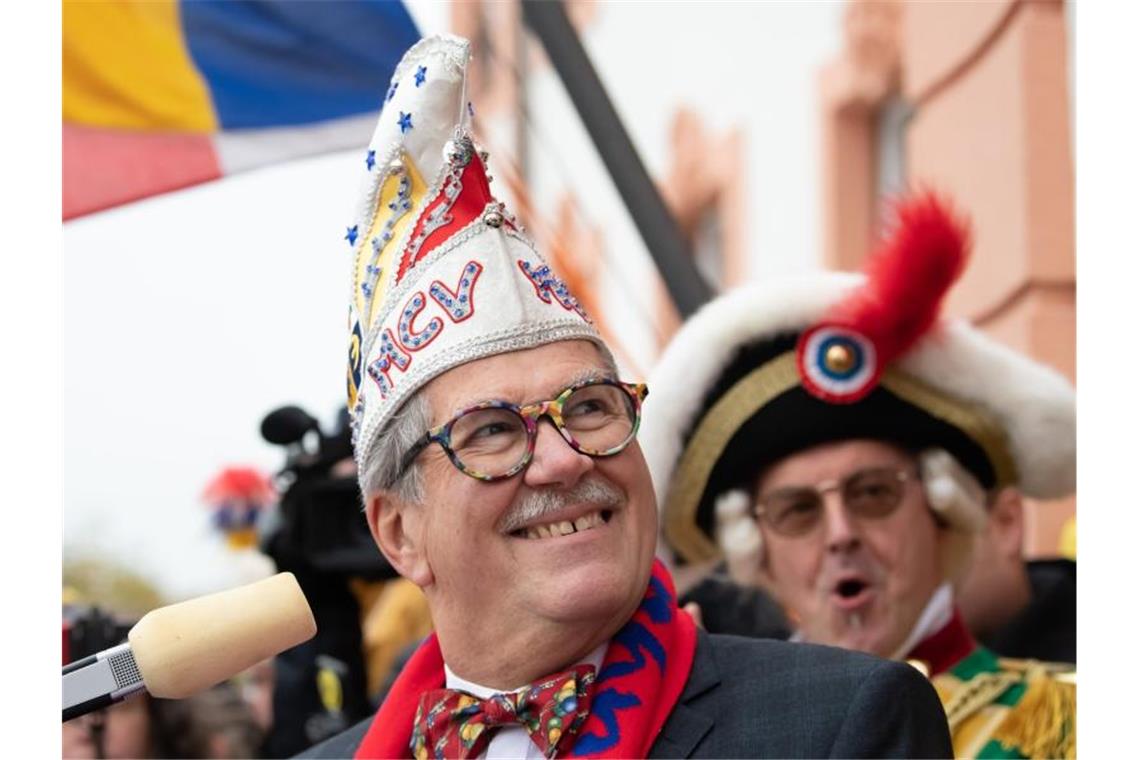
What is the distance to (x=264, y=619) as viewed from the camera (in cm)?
218

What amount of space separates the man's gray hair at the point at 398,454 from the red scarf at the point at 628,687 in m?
0.31

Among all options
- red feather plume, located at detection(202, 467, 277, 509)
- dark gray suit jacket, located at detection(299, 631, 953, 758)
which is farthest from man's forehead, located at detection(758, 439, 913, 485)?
red feather plume, located at detection(202, 467, 277, 509)

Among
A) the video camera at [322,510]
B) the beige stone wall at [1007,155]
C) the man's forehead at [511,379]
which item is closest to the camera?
the man's forehead at [511,379]

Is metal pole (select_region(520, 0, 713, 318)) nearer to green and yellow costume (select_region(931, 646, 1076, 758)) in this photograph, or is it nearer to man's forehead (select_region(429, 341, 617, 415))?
green and yellow costume (select_region(931, 646, 1076, 758))

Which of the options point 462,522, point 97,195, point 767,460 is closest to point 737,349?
point 767,460

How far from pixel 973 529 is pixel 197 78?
3342 mm

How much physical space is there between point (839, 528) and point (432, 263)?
148 centimetres

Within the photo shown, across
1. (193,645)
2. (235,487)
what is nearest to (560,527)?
(193,645)

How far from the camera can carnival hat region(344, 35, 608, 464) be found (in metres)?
2.73

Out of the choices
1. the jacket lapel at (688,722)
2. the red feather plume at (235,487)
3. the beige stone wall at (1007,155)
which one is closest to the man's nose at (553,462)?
the jacket lapel at (688,722)

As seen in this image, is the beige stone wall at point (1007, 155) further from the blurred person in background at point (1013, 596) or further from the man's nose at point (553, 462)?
the man's nose at point (553, 462)

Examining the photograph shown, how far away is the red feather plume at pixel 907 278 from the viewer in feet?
13.2

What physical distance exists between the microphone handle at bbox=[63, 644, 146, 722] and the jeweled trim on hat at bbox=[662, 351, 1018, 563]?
2226mm

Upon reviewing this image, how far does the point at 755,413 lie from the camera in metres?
4.10
